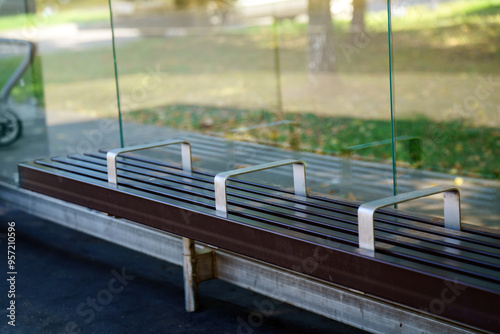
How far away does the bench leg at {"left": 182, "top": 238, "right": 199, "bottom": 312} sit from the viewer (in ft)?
12.2

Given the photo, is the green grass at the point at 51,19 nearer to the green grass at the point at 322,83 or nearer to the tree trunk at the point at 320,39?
the green grass at the point at 322,83

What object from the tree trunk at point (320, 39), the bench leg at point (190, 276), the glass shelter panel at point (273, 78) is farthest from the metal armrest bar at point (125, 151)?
the tree trunk at point (320, 39)

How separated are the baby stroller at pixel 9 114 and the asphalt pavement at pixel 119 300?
132 cm

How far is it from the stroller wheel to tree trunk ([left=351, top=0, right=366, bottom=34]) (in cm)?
444

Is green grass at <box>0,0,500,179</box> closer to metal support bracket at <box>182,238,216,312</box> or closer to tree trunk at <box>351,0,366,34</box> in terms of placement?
tree trunk at <box>351,0,366,34</box>

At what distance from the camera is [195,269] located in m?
3.79

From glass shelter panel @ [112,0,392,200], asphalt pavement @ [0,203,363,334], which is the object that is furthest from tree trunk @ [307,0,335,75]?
asphalt pavement @ [0,203,363,334]

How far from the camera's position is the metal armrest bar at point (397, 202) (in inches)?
94.0

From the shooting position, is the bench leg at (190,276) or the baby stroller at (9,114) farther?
the baby stroller at (9,114)

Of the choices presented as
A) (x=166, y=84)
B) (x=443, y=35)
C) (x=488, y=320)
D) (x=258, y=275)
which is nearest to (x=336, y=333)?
(x=258, y=275)

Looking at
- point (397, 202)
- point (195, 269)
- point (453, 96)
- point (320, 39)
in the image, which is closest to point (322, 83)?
point (320, 39)

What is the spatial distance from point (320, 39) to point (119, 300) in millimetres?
5389

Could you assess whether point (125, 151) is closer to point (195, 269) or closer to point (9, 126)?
point (195, 269)

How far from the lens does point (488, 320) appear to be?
1.98 meters
